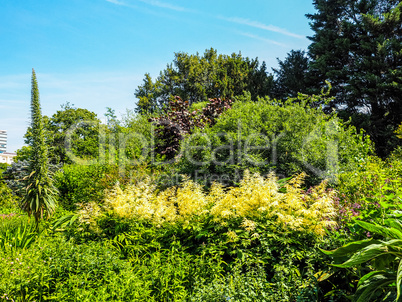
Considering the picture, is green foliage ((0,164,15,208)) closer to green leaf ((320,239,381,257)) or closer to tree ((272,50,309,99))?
green leaf ((320,239,381,257))

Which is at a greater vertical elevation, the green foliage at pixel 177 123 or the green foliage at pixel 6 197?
the green foliage at pixel 177 123

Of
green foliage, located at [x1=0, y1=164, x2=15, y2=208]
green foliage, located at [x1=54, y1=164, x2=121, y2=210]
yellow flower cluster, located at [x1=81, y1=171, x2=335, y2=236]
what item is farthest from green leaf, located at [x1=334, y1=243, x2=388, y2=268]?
green foliage, located at [x1=0, y1=164, x2=15, y2=208]

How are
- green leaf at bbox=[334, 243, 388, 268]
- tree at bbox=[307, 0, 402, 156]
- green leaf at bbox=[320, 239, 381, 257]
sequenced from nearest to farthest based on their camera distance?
green leaf at bbox=[334, 243, 388, 268], green leaf at bbox=[320, 239, 381, 257], tree at bbox=[307, 0, 402, 156]

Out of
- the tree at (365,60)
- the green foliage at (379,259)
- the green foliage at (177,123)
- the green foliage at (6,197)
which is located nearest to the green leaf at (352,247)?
the green foliage at (379,259)

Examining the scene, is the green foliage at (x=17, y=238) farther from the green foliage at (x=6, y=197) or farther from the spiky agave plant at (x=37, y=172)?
the green foliage at (x=6, y=197)

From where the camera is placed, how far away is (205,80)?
23.2m

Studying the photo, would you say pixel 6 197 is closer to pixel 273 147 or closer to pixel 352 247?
pixel 273 147

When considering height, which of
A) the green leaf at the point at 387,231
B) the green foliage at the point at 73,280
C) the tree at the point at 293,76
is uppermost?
the tree at the point at 293,76

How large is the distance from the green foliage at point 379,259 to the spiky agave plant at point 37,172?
478 centimetres

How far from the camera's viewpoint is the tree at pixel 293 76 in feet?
63.2

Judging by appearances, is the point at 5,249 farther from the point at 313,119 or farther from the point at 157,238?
the point at 313,119

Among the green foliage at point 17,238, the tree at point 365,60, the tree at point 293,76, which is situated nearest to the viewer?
the green foliage at point 17,238

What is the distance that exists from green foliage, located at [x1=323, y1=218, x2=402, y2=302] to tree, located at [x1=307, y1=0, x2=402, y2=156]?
1503 centimetres

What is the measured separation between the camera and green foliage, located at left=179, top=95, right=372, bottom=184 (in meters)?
6.69
